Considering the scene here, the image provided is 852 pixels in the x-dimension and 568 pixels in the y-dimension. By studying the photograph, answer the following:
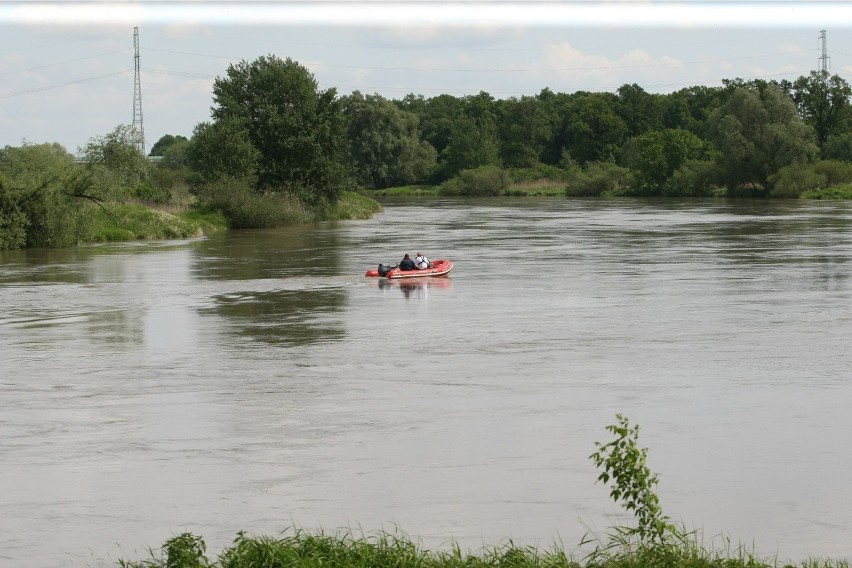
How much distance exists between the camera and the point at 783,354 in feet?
62.7

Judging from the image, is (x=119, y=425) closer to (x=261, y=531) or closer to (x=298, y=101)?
(x=261, y=531)

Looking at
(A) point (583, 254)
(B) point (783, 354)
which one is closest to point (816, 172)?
(A) point (583, 254)

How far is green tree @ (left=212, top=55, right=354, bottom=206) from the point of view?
68500 millimetres

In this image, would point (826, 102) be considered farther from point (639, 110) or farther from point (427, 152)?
point (427, 152)

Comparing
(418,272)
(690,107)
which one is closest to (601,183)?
(690,107)

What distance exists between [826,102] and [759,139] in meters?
24.9

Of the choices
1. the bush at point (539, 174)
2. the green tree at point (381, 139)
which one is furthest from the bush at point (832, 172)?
the green tree at point (381, 139)

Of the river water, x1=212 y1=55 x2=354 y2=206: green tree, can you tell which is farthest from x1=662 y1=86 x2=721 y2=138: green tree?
the river water

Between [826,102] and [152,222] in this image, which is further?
[826,102]

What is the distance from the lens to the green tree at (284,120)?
225 ft

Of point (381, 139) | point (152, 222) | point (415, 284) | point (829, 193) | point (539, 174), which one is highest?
point (381, 139)

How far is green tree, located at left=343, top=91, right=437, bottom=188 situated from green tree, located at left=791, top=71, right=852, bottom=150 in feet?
133

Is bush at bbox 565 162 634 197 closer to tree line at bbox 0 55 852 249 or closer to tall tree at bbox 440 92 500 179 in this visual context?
tree line at bbox 0 55 852 249

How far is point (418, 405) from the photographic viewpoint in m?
15.4
